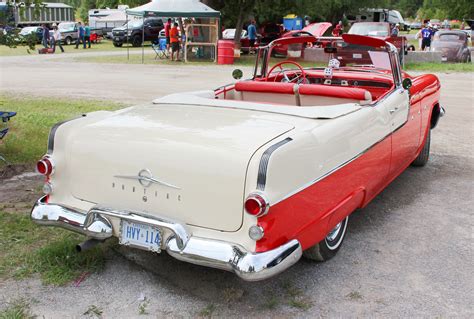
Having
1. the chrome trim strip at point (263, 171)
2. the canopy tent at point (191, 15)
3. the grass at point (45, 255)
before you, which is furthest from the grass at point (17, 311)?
the canopy tent at point (191, 15)

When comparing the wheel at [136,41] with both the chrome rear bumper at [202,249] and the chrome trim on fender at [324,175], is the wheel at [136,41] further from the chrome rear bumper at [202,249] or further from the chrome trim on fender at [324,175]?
the chrome rear bumper at [202,249]

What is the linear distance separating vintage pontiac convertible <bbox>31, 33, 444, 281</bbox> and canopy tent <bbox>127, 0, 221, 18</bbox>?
1620 centimetres

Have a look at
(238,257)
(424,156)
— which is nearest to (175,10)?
(424,156)

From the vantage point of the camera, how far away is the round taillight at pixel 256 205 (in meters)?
3.10

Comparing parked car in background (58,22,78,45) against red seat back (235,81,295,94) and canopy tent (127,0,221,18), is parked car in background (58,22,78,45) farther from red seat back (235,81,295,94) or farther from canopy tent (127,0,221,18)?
red seat back (235,81,295,94)

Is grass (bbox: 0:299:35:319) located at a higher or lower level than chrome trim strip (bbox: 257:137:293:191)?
lower

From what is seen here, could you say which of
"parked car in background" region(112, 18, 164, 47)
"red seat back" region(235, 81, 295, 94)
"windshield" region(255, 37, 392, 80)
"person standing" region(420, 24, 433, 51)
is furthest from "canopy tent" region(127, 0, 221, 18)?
"red seat back" region(235, 81, 295, 94)

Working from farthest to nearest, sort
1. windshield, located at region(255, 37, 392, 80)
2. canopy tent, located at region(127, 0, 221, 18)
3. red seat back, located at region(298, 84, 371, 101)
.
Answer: canopy tent, located at region(127, 0, 221, 18)
windshield, located at region(255, 37, 392, 80)
red seat back, located at region(298, 84, 371, 101)

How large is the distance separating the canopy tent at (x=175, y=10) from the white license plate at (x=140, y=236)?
1737cm

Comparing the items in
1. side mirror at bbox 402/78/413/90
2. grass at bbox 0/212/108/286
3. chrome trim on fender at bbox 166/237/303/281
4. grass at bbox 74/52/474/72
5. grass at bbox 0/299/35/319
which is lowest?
grass at bbox 0/299/35/319

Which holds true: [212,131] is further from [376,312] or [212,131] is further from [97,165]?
[376,312]

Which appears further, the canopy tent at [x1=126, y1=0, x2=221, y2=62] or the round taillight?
the canopy tent at [x1=126, y1=0, x2=221, y2=62]

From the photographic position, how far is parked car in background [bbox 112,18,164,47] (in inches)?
1337

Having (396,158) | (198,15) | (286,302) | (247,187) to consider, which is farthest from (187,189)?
(198,15)
